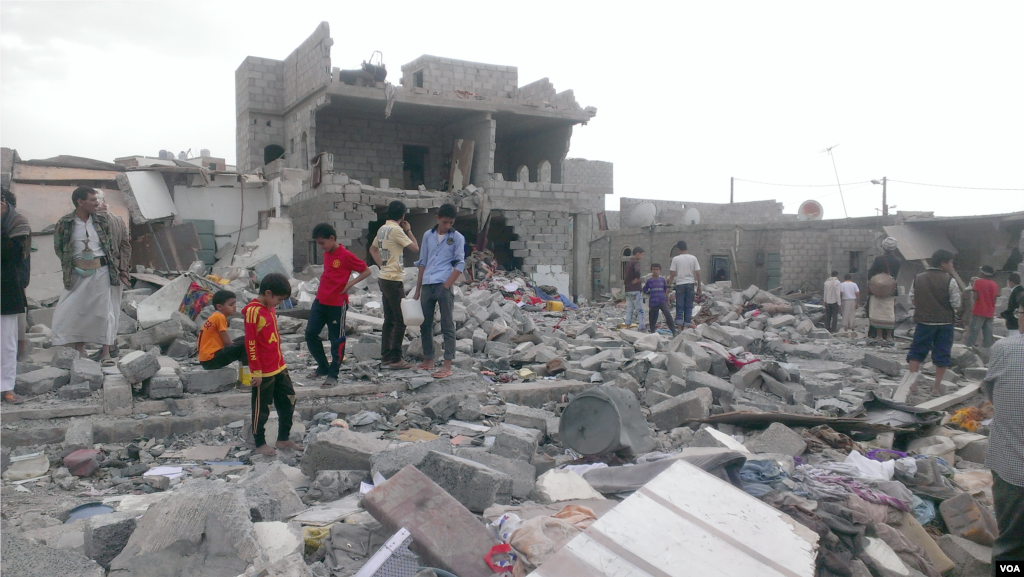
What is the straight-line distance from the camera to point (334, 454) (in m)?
3.71

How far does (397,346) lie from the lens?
19.3ft

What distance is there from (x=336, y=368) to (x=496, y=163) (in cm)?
1630

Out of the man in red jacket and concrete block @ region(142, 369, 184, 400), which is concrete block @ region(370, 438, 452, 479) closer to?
concrete block @ region(142, 369, 184, 400)

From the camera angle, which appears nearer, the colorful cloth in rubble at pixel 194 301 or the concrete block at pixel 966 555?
the concrete block at pixel 966 555

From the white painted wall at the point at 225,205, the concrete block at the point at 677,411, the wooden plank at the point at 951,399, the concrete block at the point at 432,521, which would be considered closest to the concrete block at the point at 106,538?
the concrete block at the point at 432,521

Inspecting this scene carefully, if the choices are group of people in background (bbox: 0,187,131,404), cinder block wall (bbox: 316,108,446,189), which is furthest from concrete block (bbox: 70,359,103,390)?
cinder block wall (bbox: 316,108,446,189)

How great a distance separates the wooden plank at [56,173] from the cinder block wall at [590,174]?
22.1 metres

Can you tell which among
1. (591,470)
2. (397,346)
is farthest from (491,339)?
(591,470)

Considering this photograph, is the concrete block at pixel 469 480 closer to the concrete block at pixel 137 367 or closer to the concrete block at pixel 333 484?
the concrete block at pixel 333 484

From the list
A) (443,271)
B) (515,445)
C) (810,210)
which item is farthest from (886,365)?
(810,210)

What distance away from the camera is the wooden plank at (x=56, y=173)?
11422mm

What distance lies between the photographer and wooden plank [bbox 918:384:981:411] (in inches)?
238

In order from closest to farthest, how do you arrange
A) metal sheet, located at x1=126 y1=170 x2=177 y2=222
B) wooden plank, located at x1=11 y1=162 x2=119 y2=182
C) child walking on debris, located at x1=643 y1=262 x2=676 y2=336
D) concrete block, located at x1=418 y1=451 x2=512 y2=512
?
concrete block, located at x1=418 y1=451 x2=512 y2=512 < child walking on debris, located at x1=643 y1=262 x2=676 y2=336 < wooden plank, located at x1=11 y1=162 x2=119 y2=182 < metal sheet, located at x1=126 y1=170 x2=177 y2=222

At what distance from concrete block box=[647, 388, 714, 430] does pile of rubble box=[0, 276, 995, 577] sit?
2cm
